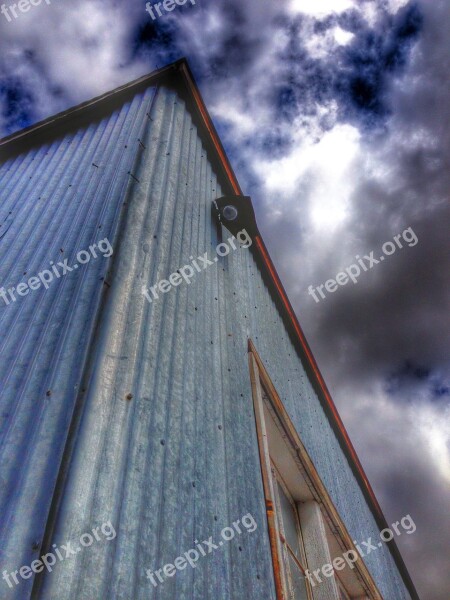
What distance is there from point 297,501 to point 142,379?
3.10 meters

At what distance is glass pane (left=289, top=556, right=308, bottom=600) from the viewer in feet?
10.8

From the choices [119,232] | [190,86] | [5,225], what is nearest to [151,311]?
[119,232]

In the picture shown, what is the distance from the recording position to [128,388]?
1752 millimetres

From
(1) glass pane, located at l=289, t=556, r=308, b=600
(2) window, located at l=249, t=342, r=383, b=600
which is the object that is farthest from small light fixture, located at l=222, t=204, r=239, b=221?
(1) glass pane, located at l=289, t=556, r=308, b=600

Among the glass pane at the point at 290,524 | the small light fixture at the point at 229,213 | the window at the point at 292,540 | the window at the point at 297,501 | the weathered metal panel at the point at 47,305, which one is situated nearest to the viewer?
the weathered metal panel at the point at 47,305

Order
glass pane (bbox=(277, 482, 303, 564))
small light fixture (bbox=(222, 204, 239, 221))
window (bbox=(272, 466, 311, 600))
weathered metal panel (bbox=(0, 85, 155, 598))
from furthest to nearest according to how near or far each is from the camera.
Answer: small light fixture (bbox=(222, 204, 239, 221)) < glass pane (bbox=(277, 482, 303, 564)) < window (bbox=(272, 466, 311, 600)) < weathered metal panel (bbox=(0, 85, 155, 598))

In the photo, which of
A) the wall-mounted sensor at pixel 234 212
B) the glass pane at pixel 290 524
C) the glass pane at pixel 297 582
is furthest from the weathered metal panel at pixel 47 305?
the glass pane at pixel 290 524

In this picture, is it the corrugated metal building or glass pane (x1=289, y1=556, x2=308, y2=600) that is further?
glass pane (x1=289, y1=556, x2=308, y2=600)

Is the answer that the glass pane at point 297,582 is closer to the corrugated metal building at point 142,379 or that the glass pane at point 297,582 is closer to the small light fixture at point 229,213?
the corrugated metal building at point 142,379

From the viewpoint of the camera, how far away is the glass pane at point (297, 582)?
3283 millimetres

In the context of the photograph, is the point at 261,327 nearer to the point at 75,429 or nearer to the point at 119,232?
the point at 119,232

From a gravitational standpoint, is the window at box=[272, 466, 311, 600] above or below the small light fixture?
below

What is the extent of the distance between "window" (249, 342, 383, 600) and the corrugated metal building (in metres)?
0.02

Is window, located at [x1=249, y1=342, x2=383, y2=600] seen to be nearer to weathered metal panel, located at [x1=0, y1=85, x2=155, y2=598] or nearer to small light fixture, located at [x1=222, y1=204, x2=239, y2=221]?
small light fixture, located at [x1=222, y1=204, x2=239, y2=221]
